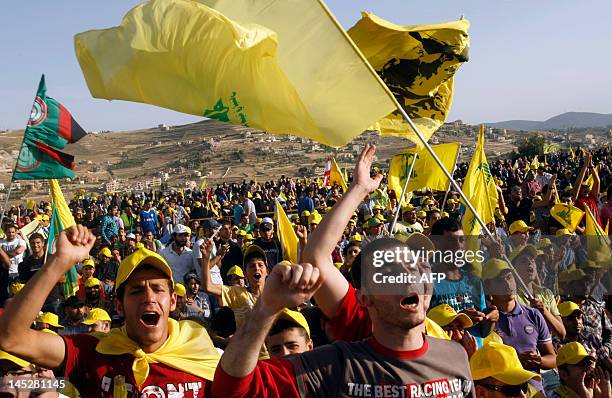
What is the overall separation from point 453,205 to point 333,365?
13.5 m

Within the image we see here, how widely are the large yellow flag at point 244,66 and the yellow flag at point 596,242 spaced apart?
184 inches

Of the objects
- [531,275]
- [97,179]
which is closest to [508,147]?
[97,179]

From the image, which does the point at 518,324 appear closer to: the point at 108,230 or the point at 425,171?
the point at 425,171

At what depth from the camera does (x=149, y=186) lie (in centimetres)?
6369

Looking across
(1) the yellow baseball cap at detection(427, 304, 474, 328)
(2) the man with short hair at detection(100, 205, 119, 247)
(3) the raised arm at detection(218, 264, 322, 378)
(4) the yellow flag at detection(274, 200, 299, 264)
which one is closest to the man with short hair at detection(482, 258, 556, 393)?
(1) the yellow baseball cap at detection(427, 304, 474, 328)

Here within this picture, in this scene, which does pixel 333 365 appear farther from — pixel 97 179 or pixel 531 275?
pixel 97 179

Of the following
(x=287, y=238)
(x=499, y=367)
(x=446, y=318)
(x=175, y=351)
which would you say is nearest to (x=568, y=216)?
(x=287, y=238)

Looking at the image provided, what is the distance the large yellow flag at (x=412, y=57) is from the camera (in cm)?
522

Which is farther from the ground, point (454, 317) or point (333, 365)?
point (333, 365)

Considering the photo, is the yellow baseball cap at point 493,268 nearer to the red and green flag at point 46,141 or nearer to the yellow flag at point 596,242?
the yellow flag at point 596,242

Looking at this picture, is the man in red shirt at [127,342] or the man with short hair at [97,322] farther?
the man with short hair at [97,322]

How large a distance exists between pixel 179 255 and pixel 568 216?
526cm

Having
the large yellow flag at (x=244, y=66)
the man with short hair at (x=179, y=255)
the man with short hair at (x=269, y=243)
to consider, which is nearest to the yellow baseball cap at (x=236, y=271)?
the man with short hair at (x=179, y=255)

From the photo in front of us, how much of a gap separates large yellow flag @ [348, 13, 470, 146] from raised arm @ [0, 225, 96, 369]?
10.1ft
